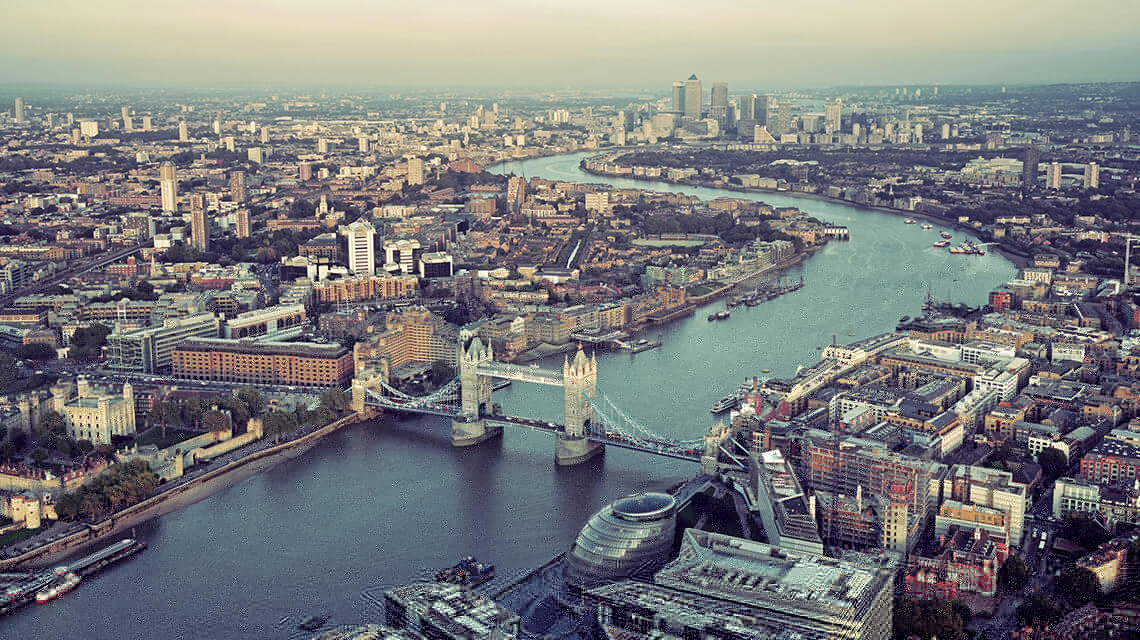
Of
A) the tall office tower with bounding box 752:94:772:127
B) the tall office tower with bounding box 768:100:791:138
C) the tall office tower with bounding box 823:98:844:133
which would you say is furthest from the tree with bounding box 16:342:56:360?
the tall office tower with bounding box 752:94:772:127

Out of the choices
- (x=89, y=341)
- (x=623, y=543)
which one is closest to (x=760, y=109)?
(x=89, y=341)

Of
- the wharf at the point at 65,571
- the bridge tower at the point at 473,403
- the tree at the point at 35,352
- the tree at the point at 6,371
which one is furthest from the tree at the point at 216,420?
the tree at the point at 35,352

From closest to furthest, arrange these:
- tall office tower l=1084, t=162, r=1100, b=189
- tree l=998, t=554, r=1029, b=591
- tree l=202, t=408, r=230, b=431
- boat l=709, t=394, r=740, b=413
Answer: tree l=998, t=554, r=1029, b=591 < tree l=202, t=408, r=230, b=431 < boat l=709, t=394, r=740, b=413 < tall office tower l=1084, t=162, r=1100, b=189

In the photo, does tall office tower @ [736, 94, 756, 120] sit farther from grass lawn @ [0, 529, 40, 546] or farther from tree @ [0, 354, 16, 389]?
grass lawn @ [0, 529, 40, 546]

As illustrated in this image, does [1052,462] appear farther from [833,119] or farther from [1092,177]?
[833,119]

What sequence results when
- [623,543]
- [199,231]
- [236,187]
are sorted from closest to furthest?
1. [623,543]
2. [199,231]
3. [236,187]

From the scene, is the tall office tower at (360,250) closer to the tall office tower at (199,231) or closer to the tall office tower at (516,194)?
the tall office tower at (199,231)

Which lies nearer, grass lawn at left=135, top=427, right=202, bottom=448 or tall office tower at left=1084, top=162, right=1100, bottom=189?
grass lawn at left=135, top=427, right=202, bottom=448
